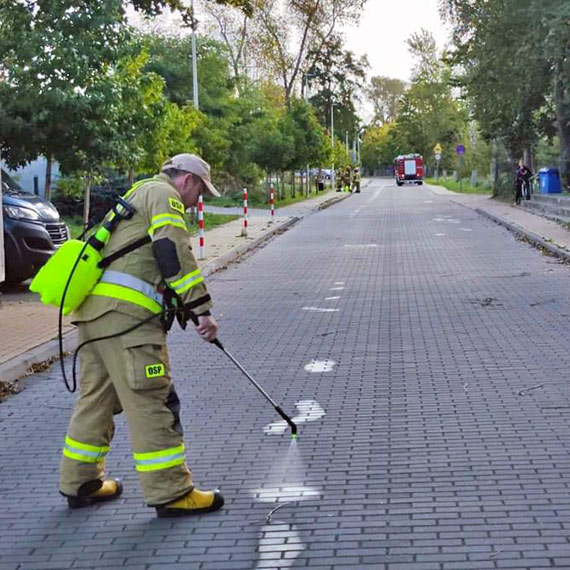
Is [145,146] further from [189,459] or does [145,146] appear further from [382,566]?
[382,566]

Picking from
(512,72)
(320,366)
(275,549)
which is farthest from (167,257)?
(512,72)

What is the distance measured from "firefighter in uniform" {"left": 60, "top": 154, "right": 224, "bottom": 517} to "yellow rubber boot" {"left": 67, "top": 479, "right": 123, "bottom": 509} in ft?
0.27

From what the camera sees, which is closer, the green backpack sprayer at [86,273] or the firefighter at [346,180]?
the green backpack sprayer at [86,273]

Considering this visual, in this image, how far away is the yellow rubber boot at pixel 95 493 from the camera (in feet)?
17.9

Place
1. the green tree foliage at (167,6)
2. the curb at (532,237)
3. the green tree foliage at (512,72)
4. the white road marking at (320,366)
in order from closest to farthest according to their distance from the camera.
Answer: the white road marking at (320,366) < the green tree foliage at (167,6) < the curb at (532,237) < the green tree foliage at (512,72)

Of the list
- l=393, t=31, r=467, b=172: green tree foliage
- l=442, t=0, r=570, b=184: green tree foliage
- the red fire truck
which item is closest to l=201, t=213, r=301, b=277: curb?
l=442, t=0, r=570, b=184: green tree foliage

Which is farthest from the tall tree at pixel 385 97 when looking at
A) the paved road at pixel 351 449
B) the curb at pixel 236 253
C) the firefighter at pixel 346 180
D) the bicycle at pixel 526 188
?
the paved road at pixel 351 449

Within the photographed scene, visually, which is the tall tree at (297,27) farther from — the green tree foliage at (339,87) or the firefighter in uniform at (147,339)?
the firefighter in uniform at (147,339)

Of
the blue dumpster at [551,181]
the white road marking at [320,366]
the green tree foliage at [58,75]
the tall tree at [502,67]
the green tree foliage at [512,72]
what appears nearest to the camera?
the white road marking at [320,366]

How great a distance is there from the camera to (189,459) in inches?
251

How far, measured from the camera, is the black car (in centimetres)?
1427

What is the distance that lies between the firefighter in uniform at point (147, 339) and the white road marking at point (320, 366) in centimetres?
389

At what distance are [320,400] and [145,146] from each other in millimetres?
15575

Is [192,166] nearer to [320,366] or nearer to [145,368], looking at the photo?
[145,368]
